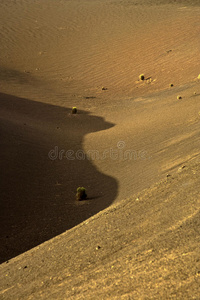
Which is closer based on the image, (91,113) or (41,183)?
(41,183)

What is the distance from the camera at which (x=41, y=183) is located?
1163 cm

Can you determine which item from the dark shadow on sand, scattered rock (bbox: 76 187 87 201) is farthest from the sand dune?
scattered rock (bbox: 76 187 87 201)

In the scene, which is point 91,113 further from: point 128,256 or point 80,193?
point 128,256

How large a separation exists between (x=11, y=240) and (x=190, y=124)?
7677 millimetres

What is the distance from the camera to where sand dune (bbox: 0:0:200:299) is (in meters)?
9.58

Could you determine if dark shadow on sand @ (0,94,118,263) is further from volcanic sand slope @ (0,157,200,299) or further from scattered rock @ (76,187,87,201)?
volcanic sand slope @ (0,157,200,299)

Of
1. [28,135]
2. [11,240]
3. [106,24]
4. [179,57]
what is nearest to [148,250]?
[11,240]

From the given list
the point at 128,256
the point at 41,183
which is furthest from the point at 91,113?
the point at 128,256

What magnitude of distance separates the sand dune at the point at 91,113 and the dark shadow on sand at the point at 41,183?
28mm

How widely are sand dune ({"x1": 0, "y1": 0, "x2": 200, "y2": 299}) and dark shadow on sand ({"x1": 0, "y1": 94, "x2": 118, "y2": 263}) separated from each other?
28 millimetres

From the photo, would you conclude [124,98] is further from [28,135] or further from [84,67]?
[28,135]

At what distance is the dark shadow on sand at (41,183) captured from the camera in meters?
9.20

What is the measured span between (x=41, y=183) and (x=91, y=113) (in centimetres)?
908

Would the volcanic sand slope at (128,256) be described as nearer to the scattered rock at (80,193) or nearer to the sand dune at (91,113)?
the sand dune at (91,113)
